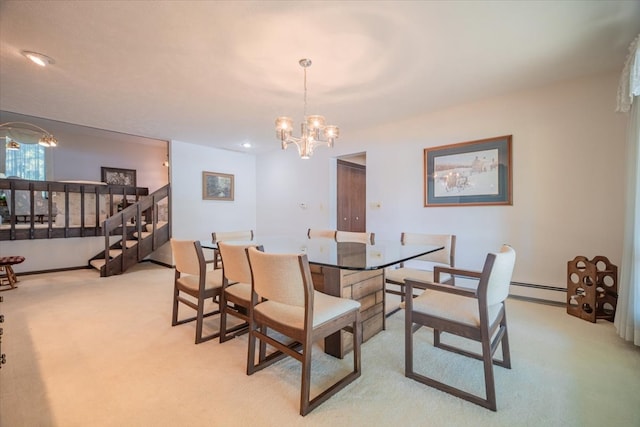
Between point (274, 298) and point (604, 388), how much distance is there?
2.02 metres

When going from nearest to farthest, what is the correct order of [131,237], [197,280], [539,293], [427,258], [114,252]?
[197,280]
[427,258]
[539,293]
[114,252]
[131,237]

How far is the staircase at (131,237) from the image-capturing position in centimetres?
465

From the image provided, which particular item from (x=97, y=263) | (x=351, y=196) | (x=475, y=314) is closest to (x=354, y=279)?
(x=475, y=314)

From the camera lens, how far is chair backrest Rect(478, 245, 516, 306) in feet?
4.76

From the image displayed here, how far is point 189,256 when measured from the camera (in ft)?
7.63

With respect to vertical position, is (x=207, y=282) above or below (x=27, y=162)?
below

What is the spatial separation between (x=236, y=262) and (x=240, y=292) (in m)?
0.33

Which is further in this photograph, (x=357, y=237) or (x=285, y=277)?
(x=357, y=237)

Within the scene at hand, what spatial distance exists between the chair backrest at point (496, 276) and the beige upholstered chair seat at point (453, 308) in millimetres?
85

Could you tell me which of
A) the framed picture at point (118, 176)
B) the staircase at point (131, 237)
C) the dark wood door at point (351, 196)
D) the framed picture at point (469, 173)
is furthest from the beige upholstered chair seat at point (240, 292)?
A: the framed picture at point (118, 176)

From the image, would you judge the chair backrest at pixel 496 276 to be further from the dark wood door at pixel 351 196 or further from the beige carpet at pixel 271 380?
the dark wood door at pixel 351 196

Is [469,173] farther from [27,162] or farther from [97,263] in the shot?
[27,162]

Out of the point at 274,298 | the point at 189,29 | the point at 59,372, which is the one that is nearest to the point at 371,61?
the point at 189,29

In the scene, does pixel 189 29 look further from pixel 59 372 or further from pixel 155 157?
pixel 155 157
